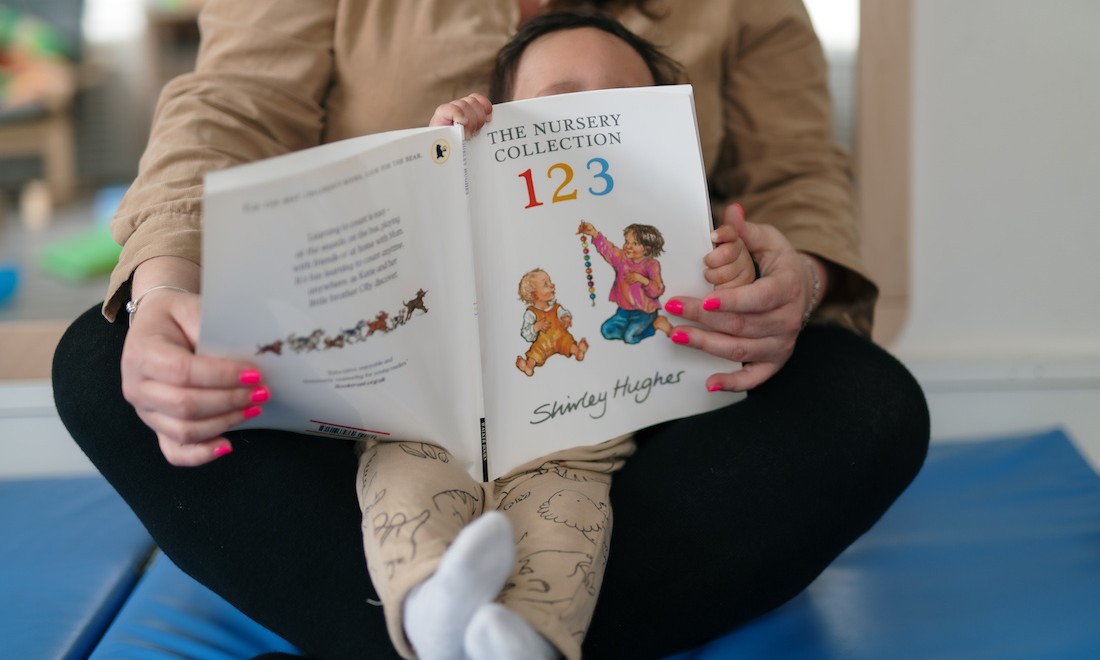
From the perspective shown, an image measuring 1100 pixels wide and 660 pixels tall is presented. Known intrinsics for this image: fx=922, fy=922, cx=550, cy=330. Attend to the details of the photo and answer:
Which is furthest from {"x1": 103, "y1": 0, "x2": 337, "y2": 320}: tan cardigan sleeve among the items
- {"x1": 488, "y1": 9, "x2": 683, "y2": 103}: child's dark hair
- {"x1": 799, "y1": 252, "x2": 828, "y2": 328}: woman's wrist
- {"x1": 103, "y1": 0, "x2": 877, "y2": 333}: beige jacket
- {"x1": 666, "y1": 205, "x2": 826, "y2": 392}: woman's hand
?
{"x1": 799, "y1": 252, "x2": 828, "y2": 328}: woman's wrist

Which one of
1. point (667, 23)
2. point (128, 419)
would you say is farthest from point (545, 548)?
point (667, 23)

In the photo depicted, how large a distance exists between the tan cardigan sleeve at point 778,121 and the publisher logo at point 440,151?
497 mm

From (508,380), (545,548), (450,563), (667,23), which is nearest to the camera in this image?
(450,563)

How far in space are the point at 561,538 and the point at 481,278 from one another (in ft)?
0.77

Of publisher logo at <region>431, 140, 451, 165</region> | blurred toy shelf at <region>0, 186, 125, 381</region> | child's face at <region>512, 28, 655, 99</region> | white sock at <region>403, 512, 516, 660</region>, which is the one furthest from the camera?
blurred toy shelf at <region>0, 186, 125, 381</region>

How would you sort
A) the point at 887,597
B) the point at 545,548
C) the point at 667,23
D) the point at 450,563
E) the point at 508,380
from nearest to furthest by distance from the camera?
the point at 450,563 → the point at 545,548 → the point at 508,380 → the point at 887,597 → the point at 667,23

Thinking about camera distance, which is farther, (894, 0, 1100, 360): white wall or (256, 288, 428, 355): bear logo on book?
(894, 0, 1100, 360): white wall

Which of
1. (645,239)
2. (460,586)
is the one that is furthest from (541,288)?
(460,586)

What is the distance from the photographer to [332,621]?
745 mm

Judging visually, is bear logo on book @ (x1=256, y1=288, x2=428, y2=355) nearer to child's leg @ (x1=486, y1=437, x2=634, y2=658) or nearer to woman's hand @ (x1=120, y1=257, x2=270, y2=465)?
woman's hand @ (x1=120, y1=257, x2=270, y2=465)

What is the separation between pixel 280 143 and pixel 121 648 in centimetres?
56

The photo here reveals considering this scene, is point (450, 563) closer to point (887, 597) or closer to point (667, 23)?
point (887, 597)

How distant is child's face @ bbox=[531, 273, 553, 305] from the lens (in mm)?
829

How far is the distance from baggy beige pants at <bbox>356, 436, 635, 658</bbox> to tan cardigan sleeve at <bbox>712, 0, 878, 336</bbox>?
18.3 inches
